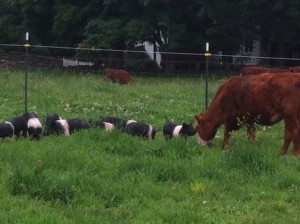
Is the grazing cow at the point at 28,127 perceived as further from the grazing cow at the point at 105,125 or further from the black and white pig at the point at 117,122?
the black and white pig at the point at 117,122

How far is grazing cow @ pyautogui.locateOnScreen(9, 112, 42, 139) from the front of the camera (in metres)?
10.8

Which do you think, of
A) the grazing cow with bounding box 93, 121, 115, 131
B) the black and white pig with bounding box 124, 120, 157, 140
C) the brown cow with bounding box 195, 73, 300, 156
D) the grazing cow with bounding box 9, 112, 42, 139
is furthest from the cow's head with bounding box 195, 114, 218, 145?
the grazing cow with bounding box 9, 112, 42, 139

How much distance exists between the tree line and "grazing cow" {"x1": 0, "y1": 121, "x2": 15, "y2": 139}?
23.1 meters

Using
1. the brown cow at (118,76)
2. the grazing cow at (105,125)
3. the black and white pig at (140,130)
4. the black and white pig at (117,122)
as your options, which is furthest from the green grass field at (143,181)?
the brown cow at (118,76)

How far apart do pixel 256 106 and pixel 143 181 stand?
3223 millimetres

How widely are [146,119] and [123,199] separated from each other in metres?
7.10

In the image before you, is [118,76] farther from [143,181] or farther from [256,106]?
[143,181]

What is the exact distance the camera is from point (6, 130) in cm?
1070

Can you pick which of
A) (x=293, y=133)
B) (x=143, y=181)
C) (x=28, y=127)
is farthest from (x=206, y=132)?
(x=143, y=181)

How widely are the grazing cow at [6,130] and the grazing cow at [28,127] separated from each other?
6.3 inches

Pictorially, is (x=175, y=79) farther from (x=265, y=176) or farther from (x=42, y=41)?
(x=42, y=41)

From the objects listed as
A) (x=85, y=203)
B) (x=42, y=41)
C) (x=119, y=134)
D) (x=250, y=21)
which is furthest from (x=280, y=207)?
(x=42, y=41)

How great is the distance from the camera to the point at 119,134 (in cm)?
1040

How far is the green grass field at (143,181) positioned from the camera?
263 inches
